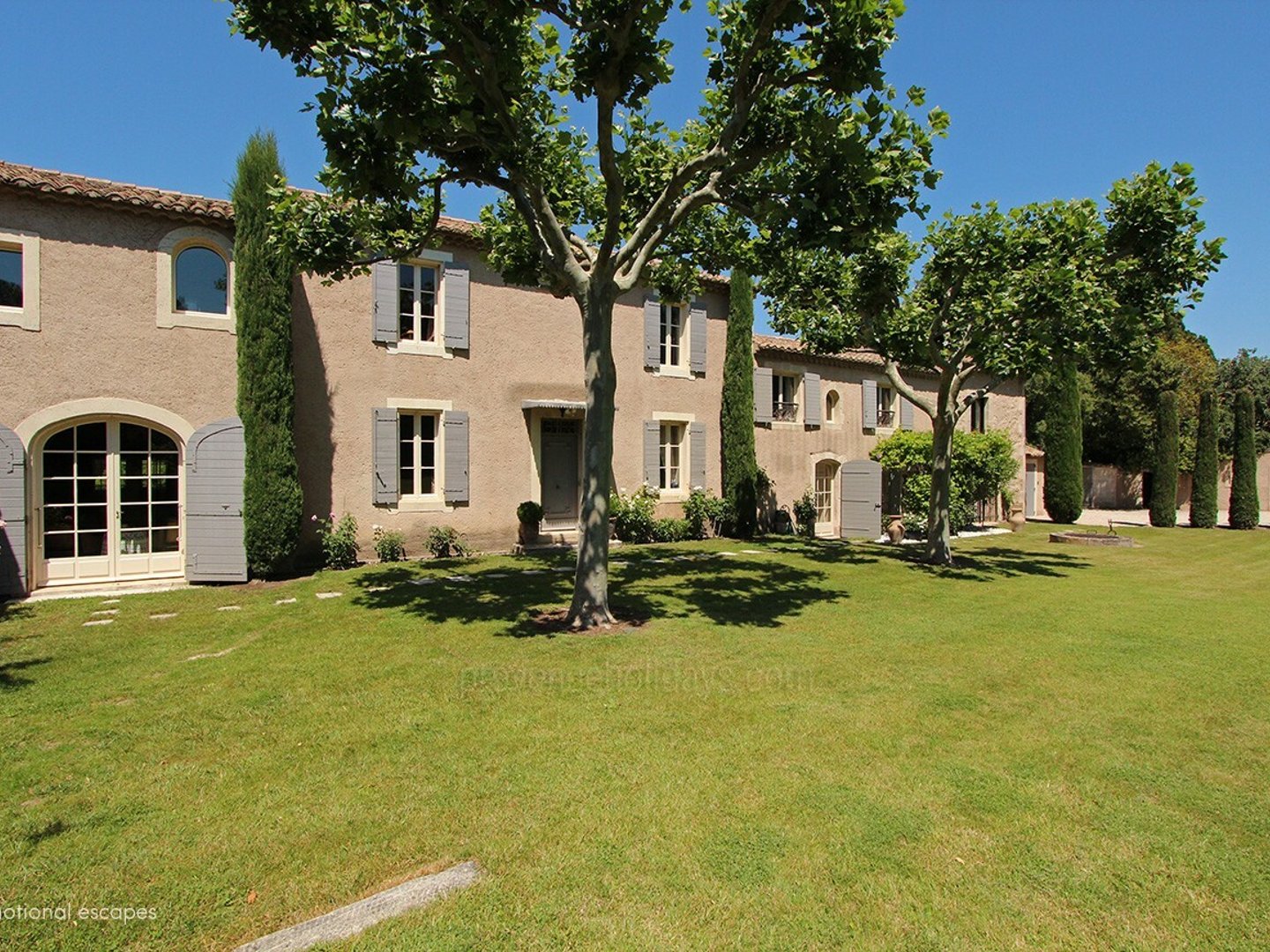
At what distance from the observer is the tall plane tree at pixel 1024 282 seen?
10953mm

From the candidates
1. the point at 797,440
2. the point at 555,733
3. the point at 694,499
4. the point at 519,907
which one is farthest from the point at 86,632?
the point at 797,440

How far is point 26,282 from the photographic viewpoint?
29.2 feet

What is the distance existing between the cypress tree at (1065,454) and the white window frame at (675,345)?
48.9 ft

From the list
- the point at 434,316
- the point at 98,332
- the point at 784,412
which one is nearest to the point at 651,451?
the point at 784,412

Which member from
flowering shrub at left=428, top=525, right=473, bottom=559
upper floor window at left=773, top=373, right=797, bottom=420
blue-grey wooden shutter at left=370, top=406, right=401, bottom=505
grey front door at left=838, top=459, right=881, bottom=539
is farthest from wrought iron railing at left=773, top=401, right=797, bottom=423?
blue-grey wooden shutter at left=370, top=406, right=401, bottom=505

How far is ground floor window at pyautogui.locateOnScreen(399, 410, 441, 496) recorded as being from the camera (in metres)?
12.2

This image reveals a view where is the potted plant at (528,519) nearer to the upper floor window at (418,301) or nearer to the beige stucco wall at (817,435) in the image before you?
the upper floor window at (418,301)

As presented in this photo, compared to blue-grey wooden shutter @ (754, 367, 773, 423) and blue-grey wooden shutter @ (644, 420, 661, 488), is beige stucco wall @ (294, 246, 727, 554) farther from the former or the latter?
blue-grey wooden shutter @ (754, 367, 773, 423)

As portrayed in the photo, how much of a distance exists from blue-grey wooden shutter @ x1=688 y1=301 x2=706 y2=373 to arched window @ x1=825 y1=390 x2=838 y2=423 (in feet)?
16.6

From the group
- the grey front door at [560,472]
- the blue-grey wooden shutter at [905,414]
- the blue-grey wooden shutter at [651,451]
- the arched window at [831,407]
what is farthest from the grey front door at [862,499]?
the grey front door at [560,472]

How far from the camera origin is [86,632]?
7.04m

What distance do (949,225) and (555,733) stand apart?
→ 37.7 feet

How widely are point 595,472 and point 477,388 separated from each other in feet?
20.0

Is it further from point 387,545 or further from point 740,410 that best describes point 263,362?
point 740,410
